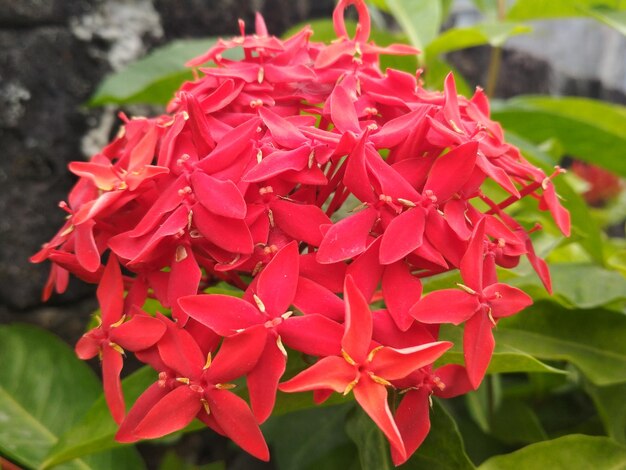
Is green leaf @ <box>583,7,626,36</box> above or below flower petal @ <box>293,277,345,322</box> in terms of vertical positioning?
above

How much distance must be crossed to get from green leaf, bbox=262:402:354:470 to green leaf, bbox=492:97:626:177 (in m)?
0.42

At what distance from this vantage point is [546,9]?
2.91 ft

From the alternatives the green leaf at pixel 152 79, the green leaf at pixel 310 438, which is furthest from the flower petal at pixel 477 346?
the green leaf at pixel 152 79

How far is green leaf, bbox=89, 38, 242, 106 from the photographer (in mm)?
716

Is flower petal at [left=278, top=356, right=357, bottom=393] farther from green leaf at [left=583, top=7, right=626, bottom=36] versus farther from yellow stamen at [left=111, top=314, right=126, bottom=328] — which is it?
green leaf at [left=583, top=7, right=626, bottom=36]

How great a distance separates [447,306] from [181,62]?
21.0 inches

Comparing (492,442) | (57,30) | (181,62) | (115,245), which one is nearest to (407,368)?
(115,245)

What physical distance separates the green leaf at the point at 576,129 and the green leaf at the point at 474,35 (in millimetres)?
89

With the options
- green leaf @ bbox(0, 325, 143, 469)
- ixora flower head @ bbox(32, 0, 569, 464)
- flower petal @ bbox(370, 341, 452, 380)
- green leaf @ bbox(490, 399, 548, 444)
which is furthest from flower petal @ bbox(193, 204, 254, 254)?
green leaf @ bbox(490, 399, 548, 444)

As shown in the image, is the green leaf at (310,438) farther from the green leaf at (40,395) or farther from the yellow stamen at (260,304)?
the yellow stamen at (260,304)

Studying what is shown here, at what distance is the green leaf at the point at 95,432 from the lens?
0.50 meters

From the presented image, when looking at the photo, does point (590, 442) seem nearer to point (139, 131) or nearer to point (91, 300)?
point (139, 131)

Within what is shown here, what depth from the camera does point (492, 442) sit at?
0.69 metres

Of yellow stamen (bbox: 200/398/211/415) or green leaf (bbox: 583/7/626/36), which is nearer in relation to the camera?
yellow stamen (bbox: 200/398/211/415)
